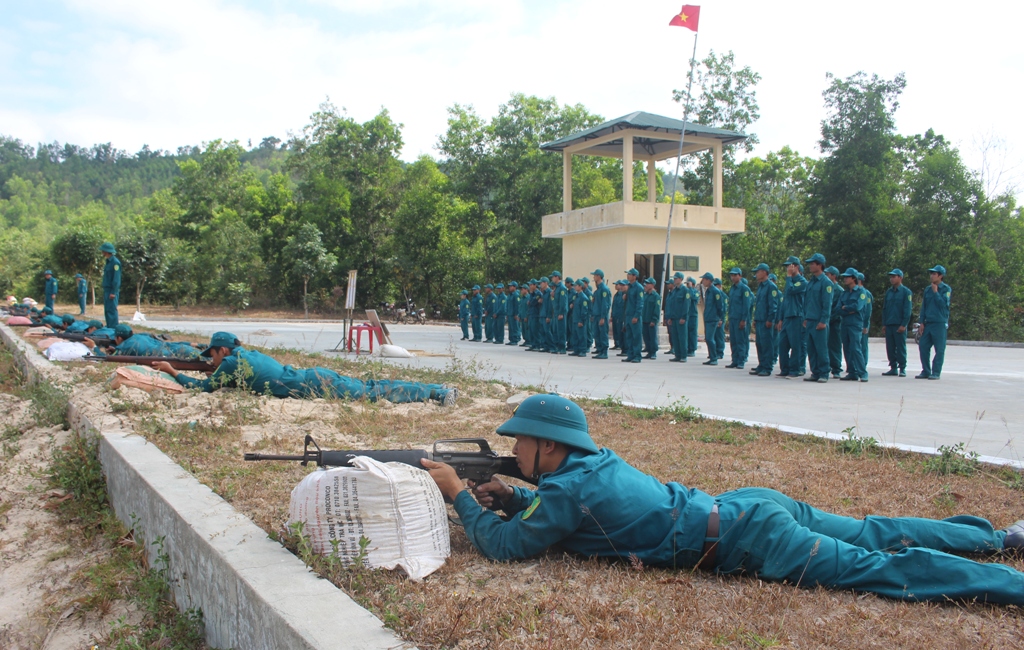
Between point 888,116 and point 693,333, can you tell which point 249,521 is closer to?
point 693,333

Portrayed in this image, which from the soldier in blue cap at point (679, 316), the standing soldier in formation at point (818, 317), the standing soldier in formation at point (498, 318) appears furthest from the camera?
the standing soldier in formation at point (498, 318)

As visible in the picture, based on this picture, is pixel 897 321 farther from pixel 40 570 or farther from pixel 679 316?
pixel 40 570

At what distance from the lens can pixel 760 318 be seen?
13.3 m

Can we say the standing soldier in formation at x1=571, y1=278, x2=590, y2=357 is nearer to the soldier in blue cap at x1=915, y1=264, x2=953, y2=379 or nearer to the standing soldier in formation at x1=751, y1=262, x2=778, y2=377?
the standing soldier in formation at x1=751, y1=262, x2=778, y2=377

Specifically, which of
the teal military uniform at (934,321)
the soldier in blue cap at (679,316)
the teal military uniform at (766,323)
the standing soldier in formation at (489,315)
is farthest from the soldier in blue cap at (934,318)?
the standing soldier in formation at (489,315)

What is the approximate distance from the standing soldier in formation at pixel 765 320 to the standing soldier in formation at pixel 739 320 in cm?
71

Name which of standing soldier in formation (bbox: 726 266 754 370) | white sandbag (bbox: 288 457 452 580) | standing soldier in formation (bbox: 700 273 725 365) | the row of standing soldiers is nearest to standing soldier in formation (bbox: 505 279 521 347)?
the row of standing soldiers

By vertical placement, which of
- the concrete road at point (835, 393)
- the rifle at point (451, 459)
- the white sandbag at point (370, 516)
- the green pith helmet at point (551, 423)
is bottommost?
the concrete road at point (835, 393)

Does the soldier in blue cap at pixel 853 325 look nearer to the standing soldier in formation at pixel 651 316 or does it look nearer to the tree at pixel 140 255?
the standing soldier in formation at pixel 651 316

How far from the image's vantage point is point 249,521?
11.4ft

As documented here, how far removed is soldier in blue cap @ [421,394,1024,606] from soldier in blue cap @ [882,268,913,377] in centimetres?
979

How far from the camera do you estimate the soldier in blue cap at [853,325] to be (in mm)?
11531

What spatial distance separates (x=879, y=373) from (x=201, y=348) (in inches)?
428

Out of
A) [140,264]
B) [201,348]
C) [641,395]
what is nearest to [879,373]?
[641,395]
